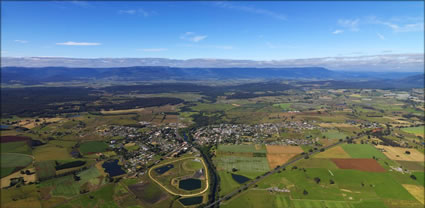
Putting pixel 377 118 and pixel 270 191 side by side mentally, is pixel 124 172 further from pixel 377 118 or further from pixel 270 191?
pixel 377 118

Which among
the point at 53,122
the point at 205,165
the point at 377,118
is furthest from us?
the point at 377,118

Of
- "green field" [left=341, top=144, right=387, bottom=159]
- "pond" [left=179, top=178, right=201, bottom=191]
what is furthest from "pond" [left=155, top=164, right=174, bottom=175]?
"green field" [left=341, top=144, right=387, bottom=159]

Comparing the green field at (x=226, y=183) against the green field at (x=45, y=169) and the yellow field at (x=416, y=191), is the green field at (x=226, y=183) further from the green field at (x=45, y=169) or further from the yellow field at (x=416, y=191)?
the green field at (x=45, y=169)

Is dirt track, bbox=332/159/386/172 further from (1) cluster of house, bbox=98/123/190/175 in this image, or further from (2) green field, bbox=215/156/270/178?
(1) cluster of house, bbox=98/123/190/175

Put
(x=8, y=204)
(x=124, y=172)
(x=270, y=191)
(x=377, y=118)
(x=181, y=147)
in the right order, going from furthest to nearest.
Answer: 1. (x=377, y=118)
2. (x=181, y=147)
3. (x=124, y=172)
4. (x=270, y=191)
5. (x=8, y=204)

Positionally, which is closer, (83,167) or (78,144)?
(83,167)

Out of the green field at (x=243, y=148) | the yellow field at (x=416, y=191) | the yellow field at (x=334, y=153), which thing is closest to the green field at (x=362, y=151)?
the yellow field at (x=334, y=153)

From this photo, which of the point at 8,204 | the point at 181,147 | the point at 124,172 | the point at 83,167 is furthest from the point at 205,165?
the point at 8,204
